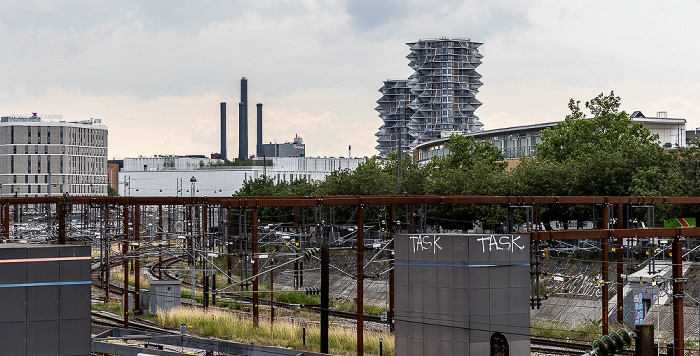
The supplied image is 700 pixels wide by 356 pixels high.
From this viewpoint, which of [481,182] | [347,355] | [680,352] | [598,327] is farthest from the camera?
[481,182]

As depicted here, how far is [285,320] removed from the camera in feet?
110

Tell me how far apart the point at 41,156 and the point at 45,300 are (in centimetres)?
15964

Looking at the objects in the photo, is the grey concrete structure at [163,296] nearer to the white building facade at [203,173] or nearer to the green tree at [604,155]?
the green tree at [604,155]

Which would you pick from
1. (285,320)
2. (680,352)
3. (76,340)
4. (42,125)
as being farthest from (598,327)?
(42,125)

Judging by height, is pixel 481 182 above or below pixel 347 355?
above

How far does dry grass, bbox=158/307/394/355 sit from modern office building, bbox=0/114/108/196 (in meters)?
139

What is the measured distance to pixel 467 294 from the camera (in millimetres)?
16812

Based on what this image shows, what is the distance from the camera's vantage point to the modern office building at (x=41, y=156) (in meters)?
164

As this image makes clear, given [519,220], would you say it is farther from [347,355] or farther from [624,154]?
[347,355]

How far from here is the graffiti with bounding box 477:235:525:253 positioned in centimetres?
1688

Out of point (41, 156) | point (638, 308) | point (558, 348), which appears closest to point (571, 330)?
point (638, 308)

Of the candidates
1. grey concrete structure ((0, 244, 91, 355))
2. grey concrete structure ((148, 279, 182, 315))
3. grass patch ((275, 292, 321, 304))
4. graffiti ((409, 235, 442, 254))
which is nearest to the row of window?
grass patch ((275, 292, 321, 304))

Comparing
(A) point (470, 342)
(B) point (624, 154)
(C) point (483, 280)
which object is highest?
(B) point (624, 154)

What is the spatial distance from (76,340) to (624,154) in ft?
146
